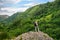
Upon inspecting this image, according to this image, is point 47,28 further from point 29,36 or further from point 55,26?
point 29,36

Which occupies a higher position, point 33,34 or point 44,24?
point 33,34

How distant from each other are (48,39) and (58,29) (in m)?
136

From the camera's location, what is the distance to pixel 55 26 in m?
188

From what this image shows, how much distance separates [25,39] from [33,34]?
201 cm

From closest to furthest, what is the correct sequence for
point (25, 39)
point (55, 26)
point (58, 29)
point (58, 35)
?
point (25, 39), point (58, 35), point (58, 29), point (55, 26)

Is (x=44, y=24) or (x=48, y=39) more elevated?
(x=48, y=39)

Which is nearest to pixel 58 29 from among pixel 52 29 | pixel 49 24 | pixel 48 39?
pixel 52 29

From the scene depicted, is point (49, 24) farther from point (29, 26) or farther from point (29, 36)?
point (29, 36)

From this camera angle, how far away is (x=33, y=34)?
3831cm

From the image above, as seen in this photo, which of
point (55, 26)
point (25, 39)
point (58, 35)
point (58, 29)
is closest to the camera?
point (25, 39)

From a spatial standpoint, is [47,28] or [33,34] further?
[47,28]

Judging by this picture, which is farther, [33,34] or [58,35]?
[58,35]

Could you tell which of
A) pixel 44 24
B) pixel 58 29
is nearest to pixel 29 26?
pixel 44 24

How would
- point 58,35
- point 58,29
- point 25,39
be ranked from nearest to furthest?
1. point 25,39
2. point 58,35
3. point 58,29
